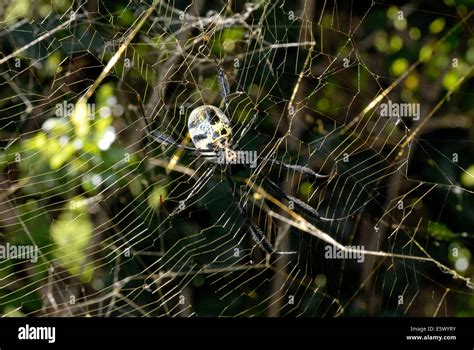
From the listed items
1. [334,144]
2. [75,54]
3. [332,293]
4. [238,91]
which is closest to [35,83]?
[75,54]

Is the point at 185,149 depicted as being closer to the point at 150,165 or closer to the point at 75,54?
the point at 150,165

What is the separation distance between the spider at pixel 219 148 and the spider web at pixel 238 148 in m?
0.01

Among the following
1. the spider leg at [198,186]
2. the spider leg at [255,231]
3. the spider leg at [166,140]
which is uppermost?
the spider leg at [166,140]

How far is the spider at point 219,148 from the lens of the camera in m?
1.31

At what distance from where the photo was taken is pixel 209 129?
1.30m

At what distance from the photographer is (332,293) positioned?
138 centimetres

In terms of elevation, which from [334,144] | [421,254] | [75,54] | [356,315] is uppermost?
[75,54]

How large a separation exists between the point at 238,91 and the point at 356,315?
493 mm

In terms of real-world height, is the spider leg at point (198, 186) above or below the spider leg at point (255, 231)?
above

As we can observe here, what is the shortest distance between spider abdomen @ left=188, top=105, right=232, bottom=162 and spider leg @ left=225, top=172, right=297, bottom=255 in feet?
0.25

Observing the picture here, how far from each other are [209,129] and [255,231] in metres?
0.22

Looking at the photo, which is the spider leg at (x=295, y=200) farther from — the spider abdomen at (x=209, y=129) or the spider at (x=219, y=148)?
the spider abdomen at (x=209, y=129)

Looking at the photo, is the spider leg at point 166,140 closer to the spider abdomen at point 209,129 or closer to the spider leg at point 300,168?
the spider abdomen at point 209,129

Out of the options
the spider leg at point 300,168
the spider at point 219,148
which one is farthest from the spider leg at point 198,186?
the spider leg at point 300,168
